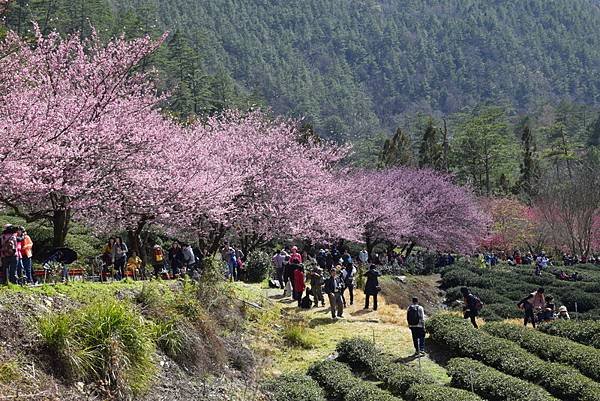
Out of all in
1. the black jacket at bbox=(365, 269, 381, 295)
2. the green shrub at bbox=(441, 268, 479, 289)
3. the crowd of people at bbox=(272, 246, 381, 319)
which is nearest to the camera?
the crowd of people at bbox=(272, 246, 381, 319)

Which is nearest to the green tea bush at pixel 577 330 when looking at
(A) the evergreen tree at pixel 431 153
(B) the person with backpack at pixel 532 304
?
(B) the person with backpack at pixel 532 304

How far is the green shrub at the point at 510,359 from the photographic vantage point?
12.2m

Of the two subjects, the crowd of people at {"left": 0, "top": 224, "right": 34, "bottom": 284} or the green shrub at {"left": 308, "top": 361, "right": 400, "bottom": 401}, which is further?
the green shrub at {"left": 308, "top": 361, "right": 400, "bottom": 401}

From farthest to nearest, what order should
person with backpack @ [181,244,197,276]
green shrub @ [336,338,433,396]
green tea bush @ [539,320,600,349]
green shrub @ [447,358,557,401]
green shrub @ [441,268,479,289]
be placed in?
green shrub @ [441,268,479,289], person with backpack @ [181,244,197,276], green tea bush @ [539,320,600,349], green shrub @ [336,338,433,396], green shrub @ [447,358,557,401]

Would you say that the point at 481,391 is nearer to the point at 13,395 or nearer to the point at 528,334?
the point at 528,334

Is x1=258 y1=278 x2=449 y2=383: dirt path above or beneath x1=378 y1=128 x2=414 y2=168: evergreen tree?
beneath

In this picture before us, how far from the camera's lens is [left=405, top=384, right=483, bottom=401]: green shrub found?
1165 cm

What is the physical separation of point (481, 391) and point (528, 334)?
3.99 meters

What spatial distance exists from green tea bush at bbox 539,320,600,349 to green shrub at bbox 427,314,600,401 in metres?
2.13

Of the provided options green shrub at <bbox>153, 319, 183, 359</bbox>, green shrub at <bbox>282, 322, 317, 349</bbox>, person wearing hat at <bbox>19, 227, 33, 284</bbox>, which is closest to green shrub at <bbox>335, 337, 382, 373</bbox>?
green shrub at <bbox>282, 322, 317, 349</bbox>

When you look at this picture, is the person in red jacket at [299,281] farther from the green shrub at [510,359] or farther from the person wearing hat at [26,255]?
the person wearing hat at [26,255]

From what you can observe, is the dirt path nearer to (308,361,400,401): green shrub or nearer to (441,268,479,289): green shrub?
(308,361,400,401): green shrub

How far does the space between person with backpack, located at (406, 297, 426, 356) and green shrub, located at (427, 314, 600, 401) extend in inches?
31.7

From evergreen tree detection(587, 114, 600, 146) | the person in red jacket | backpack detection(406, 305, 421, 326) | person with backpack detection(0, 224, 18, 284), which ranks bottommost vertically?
backpack detection(406, 305, 421, 326)
